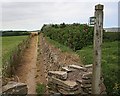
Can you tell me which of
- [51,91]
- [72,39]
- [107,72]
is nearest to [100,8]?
[51,91]

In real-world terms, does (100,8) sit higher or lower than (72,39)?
higher

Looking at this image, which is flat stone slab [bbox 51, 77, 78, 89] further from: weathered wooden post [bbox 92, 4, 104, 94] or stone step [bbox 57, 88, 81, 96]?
weathered wooden post [bbox 92, 4, 104, 94]

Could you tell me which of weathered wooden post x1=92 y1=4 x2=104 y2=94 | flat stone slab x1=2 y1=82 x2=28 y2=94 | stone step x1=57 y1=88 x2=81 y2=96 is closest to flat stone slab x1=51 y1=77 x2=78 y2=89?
stone step x1=57 y1=88 x2=81 y2=96

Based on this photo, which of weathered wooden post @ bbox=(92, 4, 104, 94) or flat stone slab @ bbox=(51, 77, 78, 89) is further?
flat stone slab @ bbox=(51, 77, 78, 89)

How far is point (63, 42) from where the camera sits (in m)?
19.0

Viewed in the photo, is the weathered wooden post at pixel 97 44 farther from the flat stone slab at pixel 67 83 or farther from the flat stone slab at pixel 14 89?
the flat stone slab at pixel 14 89

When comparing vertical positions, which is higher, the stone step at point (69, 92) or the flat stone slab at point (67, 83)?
the flat stone slab at point (67, 83)

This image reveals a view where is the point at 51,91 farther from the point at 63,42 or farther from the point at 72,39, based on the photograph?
the point at 63,42

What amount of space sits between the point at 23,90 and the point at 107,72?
12.7ft

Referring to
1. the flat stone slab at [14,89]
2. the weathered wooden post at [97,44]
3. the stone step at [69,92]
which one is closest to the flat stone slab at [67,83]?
the stone step at [69,92]

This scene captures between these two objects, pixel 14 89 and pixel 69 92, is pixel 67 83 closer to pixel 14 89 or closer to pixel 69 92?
pixel 69 92

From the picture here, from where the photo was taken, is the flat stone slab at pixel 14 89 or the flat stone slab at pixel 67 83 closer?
the flat stone slab at pixel 14 89

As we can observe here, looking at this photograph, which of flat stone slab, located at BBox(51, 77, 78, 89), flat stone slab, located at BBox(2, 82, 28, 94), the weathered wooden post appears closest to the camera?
flat stone slab, located at BBox(2, 82, 28, 94)

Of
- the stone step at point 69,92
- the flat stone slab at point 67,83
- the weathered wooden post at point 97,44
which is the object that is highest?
the weathered wooden post at point 97,44
